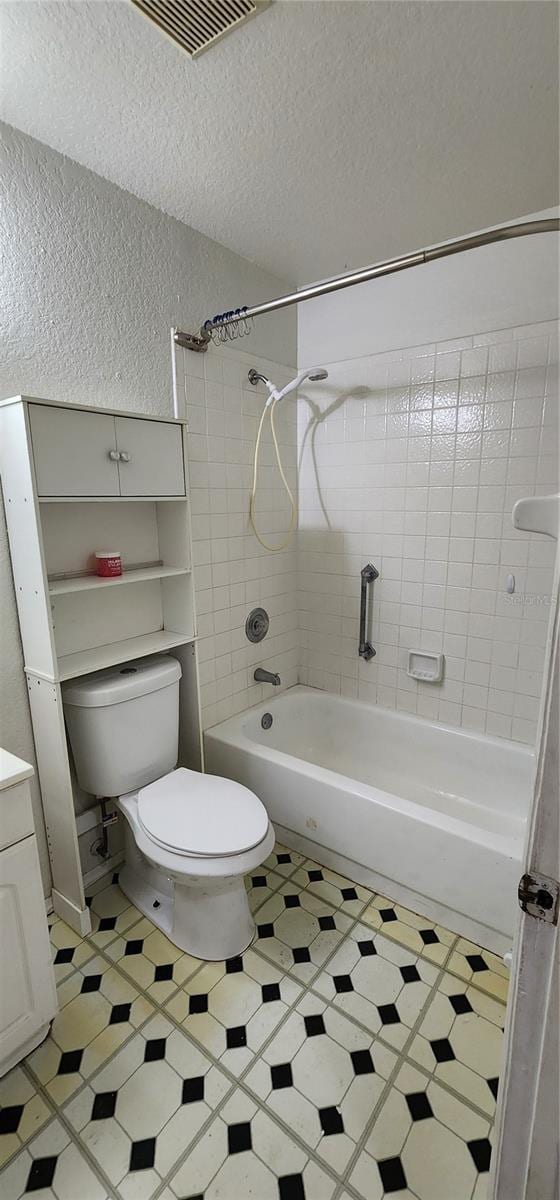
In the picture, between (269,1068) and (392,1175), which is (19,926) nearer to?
(269,1068)

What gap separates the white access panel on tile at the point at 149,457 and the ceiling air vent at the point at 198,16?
32.6 inches

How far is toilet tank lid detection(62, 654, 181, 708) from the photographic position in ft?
5.03

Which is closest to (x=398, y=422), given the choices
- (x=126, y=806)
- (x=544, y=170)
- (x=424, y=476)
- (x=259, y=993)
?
(x=424, y=476)

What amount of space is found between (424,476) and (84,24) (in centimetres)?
160

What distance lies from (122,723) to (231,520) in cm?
97

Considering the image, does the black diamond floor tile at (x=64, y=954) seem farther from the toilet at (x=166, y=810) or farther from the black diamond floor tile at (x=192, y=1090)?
the black diamond floor tile at (x=192, y=1090)

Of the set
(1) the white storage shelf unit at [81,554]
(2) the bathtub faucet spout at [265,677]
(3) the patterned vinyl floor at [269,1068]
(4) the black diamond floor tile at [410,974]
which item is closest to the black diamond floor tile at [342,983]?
(3) the patterned vinyl floor at [269,1068]

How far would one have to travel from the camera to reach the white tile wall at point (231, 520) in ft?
6.47

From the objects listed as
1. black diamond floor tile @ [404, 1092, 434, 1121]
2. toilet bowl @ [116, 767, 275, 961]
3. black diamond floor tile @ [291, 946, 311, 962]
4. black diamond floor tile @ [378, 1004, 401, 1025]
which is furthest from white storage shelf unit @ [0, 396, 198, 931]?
black diamond floor tile @ [404, 1092, 434, 1121]

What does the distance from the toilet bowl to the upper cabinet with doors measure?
3.18ft

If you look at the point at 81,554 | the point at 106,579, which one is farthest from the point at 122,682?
the point at 81,554

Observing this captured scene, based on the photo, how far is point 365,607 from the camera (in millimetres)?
2322

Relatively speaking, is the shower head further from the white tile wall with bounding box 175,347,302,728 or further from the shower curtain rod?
the shower curtain rod

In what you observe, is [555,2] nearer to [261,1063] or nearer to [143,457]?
[143,457]
